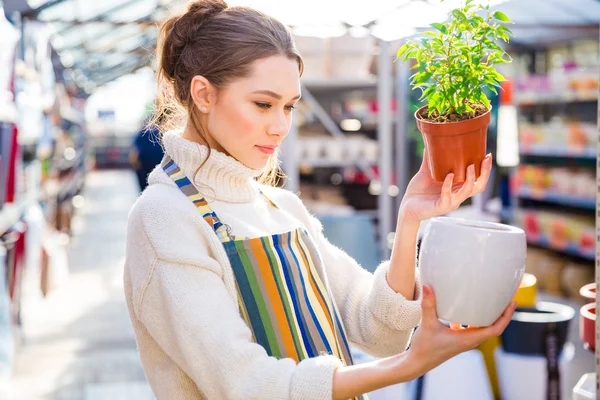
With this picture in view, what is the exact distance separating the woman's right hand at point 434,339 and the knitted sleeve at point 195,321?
0.44ft

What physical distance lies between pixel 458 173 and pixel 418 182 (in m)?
0.11

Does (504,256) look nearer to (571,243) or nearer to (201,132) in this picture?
(201,132)

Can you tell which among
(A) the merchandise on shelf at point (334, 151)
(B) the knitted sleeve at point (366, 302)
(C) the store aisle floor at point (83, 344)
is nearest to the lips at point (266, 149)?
(B) the knitted sleeve at point (366, 302)

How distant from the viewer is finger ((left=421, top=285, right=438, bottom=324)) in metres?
0.94

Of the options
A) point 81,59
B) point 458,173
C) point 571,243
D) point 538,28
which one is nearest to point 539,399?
point 458,173

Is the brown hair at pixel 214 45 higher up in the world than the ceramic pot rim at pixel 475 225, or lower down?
higher up

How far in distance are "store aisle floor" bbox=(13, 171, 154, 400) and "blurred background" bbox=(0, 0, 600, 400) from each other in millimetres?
16


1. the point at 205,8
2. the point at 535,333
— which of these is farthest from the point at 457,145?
the point at 535,333

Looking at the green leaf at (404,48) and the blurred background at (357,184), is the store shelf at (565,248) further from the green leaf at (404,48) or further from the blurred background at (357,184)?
the green leaf at (404,48)

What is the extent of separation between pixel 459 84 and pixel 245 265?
1.46ft

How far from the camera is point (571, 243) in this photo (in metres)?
6.00

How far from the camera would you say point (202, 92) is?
1235mm

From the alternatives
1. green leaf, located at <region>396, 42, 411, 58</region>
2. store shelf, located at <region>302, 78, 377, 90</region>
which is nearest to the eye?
green leaf, located at <region>396, 42, 411, 58</region>

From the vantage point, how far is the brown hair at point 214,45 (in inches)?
47.1
